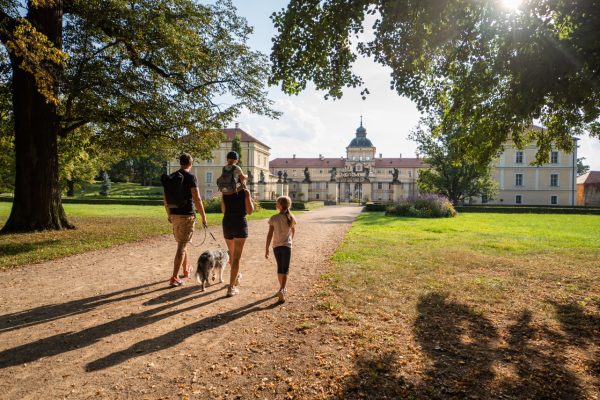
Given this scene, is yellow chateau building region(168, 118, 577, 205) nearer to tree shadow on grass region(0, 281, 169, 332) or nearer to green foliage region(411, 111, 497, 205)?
green foliage region(411, 111, 497, 205)

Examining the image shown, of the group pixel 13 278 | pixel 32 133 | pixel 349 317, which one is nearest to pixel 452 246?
pixel 349 317

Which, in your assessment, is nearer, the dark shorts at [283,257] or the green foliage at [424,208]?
the dark shorts at [283,257]

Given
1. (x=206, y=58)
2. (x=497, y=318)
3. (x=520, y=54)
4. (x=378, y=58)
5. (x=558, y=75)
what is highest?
(x=206, y=58)

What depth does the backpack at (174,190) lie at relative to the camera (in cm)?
536

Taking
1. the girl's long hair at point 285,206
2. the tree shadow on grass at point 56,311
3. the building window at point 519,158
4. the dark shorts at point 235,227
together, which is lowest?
the tree shadow on grass at point 56,311

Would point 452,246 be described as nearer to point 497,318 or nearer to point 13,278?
point 497,318

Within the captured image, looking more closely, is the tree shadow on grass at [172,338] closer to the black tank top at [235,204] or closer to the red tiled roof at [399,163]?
the black tank top at [235,204]

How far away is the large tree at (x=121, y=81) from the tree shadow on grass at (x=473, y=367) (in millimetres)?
9702

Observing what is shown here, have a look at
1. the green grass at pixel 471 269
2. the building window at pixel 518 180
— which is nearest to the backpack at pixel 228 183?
the green grass at pixel 471 269

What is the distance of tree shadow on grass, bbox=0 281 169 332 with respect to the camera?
13.1 feet

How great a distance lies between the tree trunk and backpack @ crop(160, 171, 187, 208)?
26.6ft

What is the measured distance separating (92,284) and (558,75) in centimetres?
743

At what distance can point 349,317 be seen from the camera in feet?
14.1

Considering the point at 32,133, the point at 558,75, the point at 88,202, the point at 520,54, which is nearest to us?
the point at 558,75
